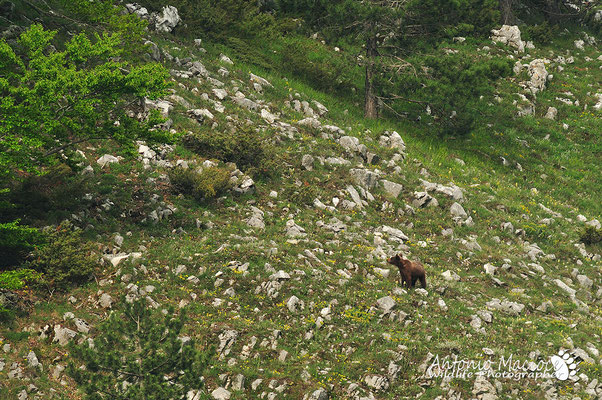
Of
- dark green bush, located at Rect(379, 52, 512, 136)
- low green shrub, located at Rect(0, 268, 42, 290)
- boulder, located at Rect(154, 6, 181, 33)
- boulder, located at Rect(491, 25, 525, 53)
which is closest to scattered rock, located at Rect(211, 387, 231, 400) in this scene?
low green shrub, located at Rect(0, 268, 42, 290)

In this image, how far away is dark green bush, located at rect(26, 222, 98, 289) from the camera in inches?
508

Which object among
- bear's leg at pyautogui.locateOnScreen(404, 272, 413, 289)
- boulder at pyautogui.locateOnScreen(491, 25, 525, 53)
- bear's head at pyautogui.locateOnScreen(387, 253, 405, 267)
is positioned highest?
boulder at pyautogui.locateOnScreen(491, 25, 525, 53)

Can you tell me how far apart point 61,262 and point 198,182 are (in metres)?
5.33

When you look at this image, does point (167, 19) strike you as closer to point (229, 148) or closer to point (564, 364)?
point (229, 148)

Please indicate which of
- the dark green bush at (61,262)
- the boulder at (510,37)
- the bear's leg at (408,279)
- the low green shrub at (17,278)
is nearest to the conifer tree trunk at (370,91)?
the boulder at (510,37)

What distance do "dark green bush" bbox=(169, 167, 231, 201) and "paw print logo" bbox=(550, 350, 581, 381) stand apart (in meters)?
10.5

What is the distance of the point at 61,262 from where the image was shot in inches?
510

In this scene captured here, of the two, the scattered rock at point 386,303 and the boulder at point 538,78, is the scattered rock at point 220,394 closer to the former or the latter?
the scattered rock at point 386,303

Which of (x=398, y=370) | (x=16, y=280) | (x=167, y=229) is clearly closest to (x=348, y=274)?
(x=398, y=370)

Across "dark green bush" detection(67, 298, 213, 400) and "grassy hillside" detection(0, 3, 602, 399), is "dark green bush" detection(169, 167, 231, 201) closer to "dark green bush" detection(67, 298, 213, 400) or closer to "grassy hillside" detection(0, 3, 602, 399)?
"grassy hillside" detection(0, 3, 602, 399)

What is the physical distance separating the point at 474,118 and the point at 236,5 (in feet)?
49.0

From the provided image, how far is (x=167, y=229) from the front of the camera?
15.7 metres

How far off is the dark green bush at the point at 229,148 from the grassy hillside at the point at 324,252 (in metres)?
0.08

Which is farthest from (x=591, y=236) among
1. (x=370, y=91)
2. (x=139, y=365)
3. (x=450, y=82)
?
(x=139, y=365)
